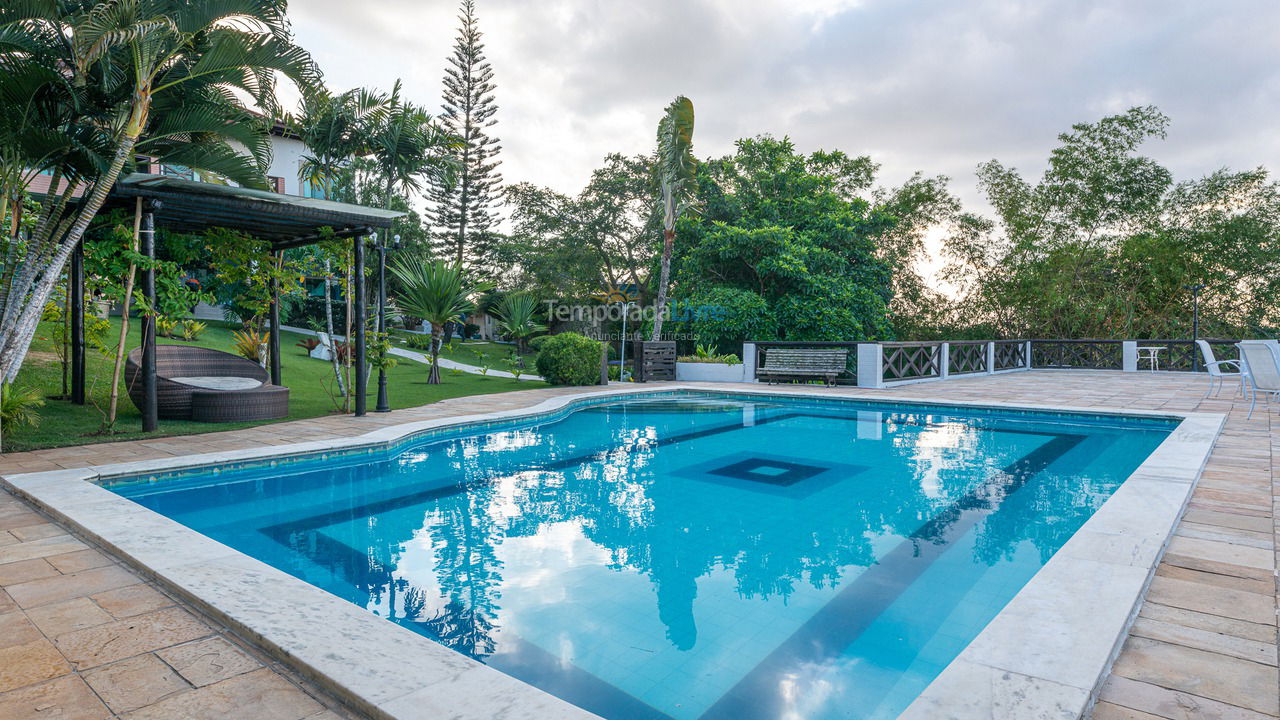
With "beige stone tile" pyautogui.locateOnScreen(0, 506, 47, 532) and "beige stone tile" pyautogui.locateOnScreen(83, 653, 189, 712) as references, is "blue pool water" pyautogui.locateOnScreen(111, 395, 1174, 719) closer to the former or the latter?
"beige stone tile" pyautogui.locateOnScreen(0, 506, 47, 532)

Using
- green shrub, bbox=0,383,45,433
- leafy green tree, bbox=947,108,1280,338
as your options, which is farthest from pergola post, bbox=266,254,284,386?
leafy green tree, bbox=947,108,1280,338

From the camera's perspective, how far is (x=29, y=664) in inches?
70.5

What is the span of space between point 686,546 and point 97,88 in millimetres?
6752

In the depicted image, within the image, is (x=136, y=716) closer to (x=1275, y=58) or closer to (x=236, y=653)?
(x=236, y=653)

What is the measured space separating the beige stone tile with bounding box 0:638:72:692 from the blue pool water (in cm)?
106

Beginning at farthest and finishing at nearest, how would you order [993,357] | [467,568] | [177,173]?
[993,357], [177,173], [467,568]

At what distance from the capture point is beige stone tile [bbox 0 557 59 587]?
2.44 metres

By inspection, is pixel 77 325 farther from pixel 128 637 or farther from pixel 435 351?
pixel 128 637

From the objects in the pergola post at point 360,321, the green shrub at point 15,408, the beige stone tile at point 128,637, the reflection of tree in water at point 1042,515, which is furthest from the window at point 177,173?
the reflection of tree in water at point 1042,515

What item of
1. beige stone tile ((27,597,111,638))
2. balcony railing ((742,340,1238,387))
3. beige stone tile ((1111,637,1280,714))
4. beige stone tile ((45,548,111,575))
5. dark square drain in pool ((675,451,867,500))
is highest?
Result: balcony railing ((742,340,1238,387))

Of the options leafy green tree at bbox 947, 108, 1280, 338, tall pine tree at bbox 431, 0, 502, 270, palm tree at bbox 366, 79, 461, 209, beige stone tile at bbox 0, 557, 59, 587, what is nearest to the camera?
beige stone tile at bbox 0, 557, 59, 587

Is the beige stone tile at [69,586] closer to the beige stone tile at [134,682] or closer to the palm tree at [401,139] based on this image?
the beige stone tile at [134,682]

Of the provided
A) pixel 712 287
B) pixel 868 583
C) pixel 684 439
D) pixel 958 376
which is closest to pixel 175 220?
pixel 684 439

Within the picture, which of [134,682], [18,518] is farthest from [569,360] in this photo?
[134,682]
